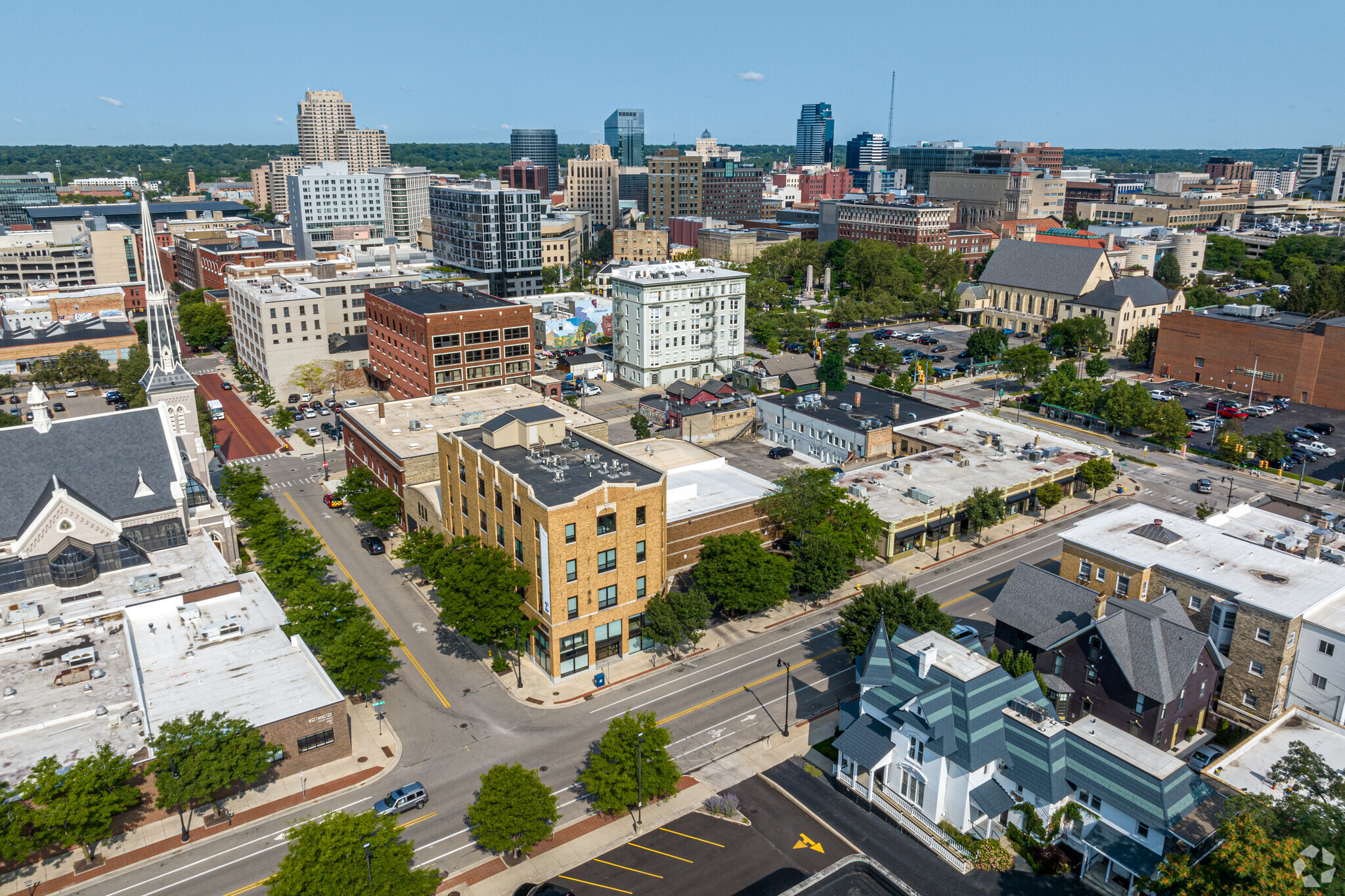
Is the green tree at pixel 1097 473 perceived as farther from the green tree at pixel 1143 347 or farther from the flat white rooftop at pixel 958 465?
the green tree at pixel 1143 347

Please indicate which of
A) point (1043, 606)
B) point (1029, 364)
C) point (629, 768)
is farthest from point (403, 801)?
point (1029, 364)

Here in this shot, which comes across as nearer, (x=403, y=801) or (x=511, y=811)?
(x=511, y=811)

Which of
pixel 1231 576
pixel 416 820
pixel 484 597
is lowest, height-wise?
pixel 416 820

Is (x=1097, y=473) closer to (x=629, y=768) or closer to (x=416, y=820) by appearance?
(x=629, y=768)

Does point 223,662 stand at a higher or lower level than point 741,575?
lower

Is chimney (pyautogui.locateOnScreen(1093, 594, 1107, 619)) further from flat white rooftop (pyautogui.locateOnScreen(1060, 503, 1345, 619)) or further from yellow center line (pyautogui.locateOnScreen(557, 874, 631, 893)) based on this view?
yellow center line (pyautogui.locateOnScreen(557, 874, 631, 893))

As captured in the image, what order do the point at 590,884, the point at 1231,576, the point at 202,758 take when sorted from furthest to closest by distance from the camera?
the point at 1231,576, the point at 202,758, the point at 590,884
